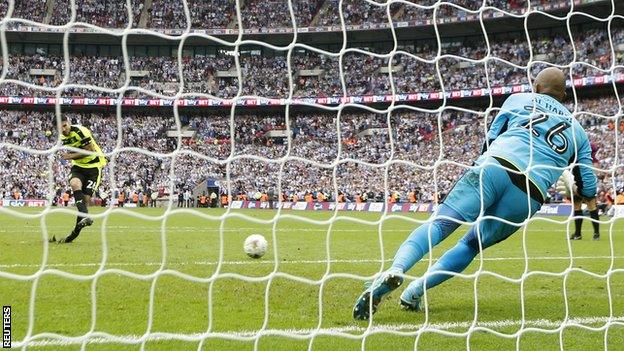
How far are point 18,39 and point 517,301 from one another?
40748mm

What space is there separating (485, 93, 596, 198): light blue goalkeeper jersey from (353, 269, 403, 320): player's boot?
108 cm

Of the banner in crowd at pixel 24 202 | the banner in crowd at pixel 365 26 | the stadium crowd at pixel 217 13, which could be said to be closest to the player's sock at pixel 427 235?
the banner in crowd at pixel 24 202

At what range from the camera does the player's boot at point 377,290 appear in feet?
12.5

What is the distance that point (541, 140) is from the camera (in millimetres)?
4348

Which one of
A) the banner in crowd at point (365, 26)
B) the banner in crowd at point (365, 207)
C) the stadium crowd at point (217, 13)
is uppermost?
the stadium crowd at point (217, 13)

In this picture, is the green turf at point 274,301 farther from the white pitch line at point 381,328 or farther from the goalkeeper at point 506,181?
the goalkeeper at point 506,181

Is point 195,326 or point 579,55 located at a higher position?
point 579,55

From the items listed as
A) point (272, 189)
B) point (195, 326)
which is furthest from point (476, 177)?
point (272, 189)

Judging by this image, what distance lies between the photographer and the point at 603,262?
24.9 ft

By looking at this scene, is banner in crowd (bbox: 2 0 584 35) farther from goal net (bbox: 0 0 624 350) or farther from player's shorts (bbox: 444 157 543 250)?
player's shorts (bbox: 444 157 543 250)

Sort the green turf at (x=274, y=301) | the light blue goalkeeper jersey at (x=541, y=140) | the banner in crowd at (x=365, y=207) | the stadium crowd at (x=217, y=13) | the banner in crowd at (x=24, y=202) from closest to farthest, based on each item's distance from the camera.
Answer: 1. the green turf at (x=274, y=301)
2. the light blue goalkeeper jersey at (x=541, y=140)
3. the banner in crowd at (x=365, y=207)
4. the banner in crowd at (x=24, y=202)
5. the stadium crowd at (x=217, y=13)

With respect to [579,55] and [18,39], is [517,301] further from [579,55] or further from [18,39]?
[18,39]

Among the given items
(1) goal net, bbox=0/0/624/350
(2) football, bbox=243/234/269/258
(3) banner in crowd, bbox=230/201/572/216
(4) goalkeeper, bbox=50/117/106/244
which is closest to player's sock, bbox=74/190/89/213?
(4) goalkeeper, bbox=50/117/106/244

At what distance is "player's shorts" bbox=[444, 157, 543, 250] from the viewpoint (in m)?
4.19
